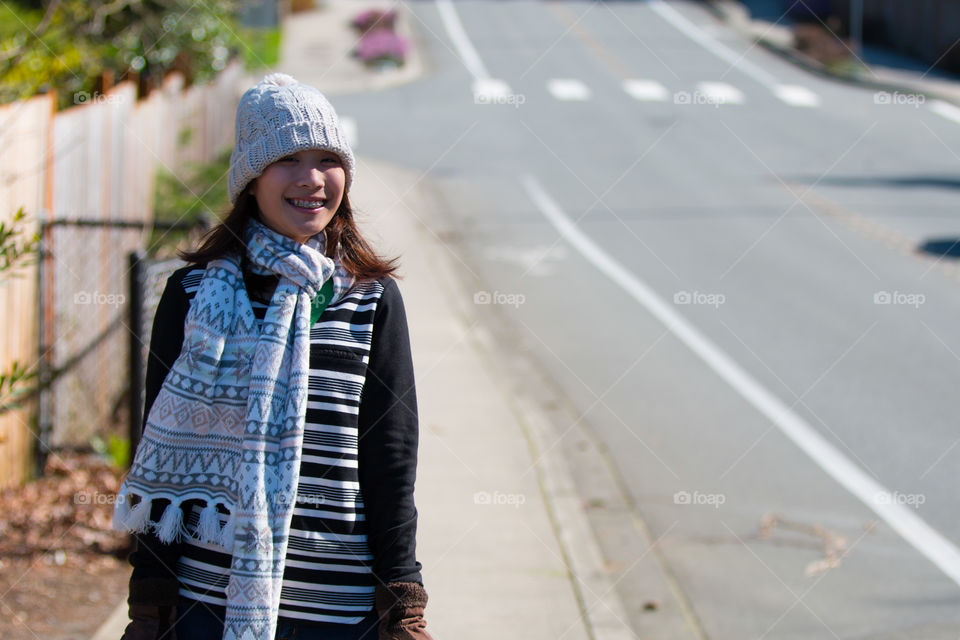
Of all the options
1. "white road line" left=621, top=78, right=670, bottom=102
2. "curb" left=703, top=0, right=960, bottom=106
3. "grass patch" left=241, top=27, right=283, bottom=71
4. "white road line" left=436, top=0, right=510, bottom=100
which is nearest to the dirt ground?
"grass patch" left=241, top=27, right=283, bottom=71

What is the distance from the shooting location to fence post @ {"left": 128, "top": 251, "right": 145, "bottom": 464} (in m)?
5.86

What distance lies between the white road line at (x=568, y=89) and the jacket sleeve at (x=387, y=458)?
25082 mm

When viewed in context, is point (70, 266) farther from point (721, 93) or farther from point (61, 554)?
point (721, 93)

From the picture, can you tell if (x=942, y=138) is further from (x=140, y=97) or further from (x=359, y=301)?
(x=359, y=301)

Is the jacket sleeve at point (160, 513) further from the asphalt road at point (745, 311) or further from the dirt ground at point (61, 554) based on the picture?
the asphalt road at point (745, 311)

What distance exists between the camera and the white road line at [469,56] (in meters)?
28.7

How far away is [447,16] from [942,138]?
2449 cm

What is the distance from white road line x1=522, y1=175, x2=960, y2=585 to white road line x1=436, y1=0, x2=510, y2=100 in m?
16.3

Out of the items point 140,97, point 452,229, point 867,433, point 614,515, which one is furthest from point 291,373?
point 452,229

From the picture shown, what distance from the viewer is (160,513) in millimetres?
2658

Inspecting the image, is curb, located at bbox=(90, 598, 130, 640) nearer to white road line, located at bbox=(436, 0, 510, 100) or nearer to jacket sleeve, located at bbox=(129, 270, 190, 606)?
jacket sleeve, located at bbox=(129, 270, 190, 606)

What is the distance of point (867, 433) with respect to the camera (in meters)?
7.75

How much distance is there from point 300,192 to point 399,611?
1.01 m

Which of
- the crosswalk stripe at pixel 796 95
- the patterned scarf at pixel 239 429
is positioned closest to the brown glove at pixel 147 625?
the patterned scarf at pixel 239 429
